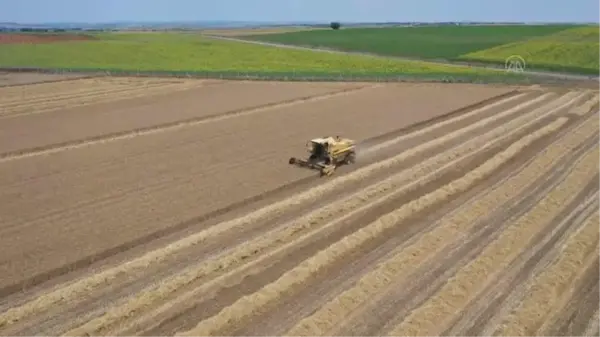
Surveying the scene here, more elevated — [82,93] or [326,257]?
[326,257]

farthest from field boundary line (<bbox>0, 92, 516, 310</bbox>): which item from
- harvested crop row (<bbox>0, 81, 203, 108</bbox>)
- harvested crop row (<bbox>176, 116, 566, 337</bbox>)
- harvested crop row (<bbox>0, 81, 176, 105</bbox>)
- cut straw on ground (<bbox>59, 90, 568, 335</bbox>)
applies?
harvested crop row (<bbox>0, 81, 176, 105</bbox>)

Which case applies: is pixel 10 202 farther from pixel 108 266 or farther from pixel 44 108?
pixel 44 108

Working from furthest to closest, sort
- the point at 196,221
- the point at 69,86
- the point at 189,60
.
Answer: the point at 189,60, the point at 69,86, the point at 196,221

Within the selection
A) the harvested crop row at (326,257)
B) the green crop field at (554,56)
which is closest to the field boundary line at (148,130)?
the harvested crop row at (326,257)

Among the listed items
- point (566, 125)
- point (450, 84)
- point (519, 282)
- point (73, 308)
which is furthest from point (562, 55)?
point (73, 308)

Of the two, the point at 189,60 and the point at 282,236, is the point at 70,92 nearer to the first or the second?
the point at 189,60

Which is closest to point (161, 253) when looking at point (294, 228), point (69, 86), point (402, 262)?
point (294, 228)

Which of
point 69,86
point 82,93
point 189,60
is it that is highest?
point 189,60
